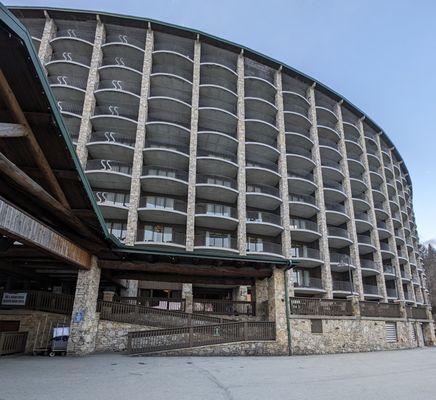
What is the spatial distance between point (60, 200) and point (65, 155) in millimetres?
2085

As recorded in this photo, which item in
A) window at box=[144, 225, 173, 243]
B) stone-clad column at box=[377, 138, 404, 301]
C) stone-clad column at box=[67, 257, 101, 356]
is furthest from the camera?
stone-clad column at box=[377, 138, 404, 301]

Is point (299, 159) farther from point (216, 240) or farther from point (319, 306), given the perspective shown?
point (319, 306)

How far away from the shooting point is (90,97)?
1208 inches

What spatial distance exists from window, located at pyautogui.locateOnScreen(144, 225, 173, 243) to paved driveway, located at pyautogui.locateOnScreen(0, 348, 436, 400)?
56.8 ft

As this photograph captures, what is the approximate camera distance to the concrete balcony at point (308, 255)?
33.2 metres

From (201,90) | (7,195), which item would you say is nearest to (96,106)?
(201,90)

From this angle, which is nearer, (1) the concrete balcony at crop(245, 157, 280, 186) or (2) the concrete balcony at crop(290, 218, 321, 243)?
(1) the concrete balcony at crop(245, 157, 280, 186)

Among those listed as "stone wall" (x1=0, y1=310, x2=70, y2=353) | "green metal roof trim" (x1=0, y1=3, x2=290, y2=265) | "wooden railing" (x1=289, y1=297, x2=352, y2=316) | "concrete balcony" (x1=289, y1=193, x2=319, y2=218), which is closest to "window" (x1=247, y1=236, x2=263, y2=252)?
"concrete balcony" (x1=289, y1=193, x2=319, y2=218)

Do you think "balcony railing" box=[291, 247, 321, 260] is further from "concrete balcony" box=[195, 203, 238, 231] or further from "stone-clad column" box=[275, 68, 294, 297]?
"concrete balcony" box=[195, 203, 238, 231]

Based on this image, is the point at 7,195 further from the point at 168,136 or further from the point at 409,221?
the point at 409,221

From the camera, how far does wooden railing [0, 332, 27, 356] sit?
1281 centimetres

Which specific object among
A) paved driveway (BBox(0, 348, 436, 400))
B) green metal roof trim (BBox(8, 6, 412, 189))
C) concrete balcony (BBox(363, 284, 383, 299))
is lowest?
paved driveway (BBox(0, 348, 436, 400))

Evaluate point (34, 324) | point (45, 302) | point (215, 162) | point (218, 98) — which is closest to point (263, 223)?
point (215, 162)

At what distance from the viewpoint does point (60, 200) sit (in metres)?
10.6
